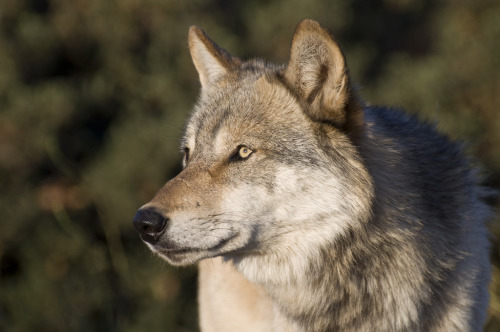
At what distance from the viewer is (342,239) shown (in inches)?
121

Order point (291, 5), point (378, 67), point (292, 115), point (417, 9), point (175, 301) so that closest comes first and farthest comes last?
point (292, 115), point (175, 301), point (291, 5), point (378, 67), point (417, 9)

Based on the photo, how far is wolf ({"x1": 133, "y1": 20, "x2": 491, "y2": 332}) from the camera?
9.97ft

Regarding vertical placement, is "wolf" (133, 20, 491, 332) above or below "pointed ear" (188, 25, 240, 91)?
below

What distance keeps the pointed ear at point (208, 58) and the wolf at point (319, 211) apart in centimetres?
43

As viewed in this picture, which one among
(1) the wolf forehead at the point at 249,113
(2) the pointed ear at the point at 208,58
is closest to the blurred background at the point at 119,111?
(2) the pointed ear at the point at 208,58

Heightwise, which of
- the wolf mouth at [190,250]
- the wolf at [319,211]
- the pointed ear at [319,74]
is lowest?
the wolf mouth at [190,250]

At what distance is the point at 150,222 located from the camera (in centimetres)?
292

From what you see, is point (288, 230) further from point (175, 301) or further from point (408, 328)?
point (175, 301)

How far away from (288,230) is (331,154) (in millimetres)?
434

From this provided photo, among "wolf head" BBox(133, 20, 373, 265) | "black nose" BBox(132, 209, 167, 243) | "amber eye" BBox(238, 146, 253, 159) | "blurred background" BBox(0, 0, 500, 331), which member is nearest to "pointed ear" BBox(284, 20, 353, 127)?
"wolf head" BBox(133, 20, 373, 265)

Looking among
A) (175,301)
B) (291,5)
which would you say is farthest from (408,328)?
(291,5)

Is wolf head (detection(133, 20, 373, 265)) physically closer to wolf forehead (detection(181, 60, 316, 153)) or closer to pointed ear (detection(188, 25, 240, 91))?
wolf forehead (detection(181, 60, 316, 153))

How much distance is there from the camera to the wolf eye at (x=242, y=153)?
10.4 feet

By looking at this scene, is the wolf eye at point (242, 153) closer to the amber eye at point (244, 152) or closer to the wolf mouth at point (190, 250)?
the amber eye at point (244, 152)
